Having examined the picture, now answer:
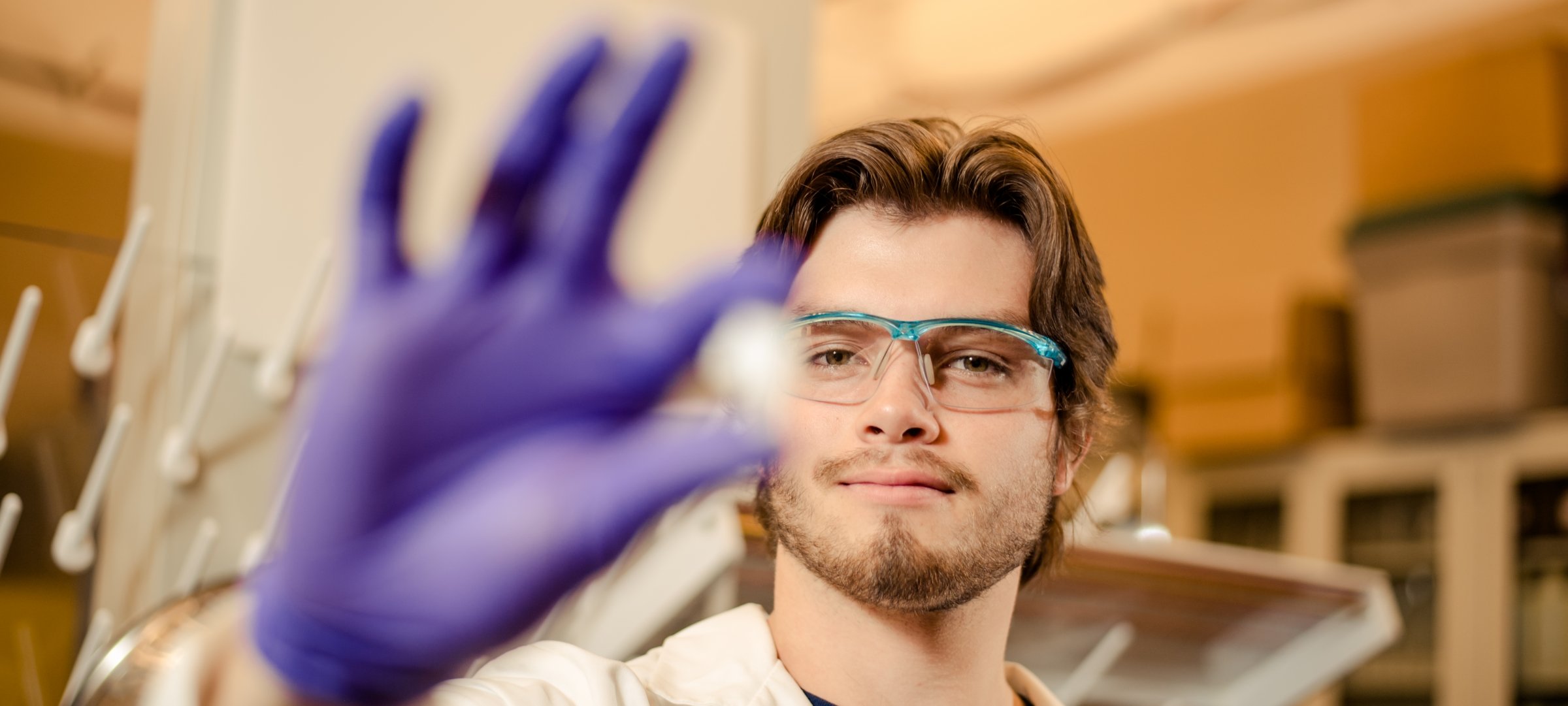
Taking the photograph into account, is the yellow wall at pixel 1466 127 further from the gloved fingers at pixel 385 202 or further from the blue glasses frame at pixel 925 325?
the gloved fingers at pixel 385 202

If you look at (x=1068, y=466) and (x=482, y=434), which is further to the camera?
(x=1068, y=466)

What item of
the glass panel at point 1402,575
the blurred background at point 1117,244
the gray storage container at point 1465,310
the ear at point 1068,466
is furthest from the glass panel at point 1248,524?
the ear at point 1068,466

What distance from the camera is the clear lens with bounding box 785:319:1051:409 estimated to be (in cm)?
103

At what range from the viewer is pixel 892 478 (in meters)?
0.99

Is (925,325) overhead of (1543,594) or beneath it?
overhead

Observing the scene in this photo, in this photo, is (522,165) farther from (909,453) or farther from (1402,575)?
(1402,575)

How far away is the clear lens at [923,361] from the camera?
103 centimetres

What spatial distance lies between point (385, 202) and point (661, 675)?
593 mm

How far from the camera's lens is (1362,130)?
12.9 ft

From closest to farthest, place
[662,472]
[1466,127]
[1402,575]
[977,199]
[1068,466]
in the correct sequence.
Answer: [662,472], [977,199], [1068,466], [1466,127], [1402,575]

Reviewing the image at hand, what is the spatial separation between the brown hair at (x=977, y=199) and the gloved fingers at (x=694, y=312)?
56cm

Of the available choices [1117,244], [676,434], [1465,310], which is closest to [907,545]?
[676,434]

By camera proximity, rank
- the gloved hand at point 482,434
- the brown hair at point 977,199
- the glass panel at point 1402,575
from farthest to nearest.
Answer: the glass panel at point 1402,575 < the brown hair at point 977,199 < the gloved hand at point 482,434

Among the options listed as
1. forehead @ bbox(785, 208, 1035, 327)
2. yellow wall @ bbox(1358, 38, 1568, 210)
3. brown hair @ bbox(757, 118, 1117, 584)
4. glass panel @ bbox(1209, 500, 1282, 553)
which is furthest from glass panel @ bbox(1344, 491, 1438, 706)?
forehead @ bbox(785, 208, 1035, 327)
